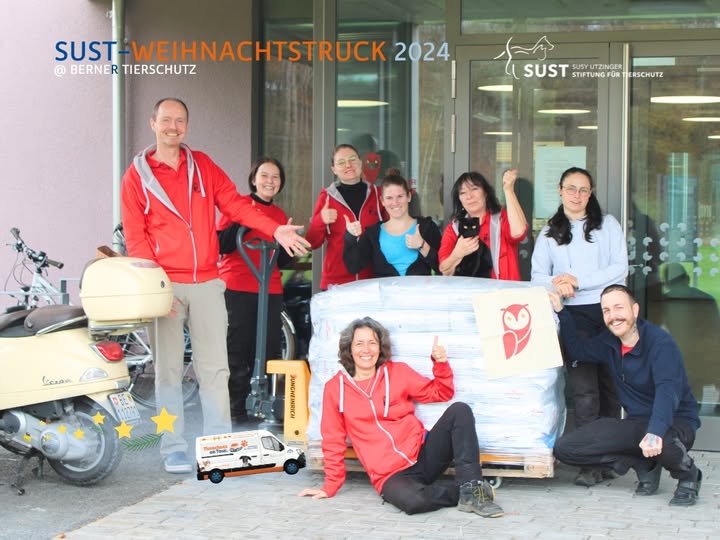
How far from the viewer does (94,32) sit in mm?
8609

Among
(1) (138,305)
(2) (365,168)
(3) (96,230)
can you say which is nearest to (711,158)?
(2) (365,168)

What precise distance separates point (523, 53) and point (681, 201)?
1.31 m

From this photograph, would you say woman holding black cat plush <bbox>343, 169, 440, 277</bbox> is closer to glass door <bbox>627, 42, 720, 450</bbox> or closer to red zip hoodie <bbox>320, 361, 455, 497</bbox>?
red zip hoodie <bbox>320, 361, 455, 497</bbox>

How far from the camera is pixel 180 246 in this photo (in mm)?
6059

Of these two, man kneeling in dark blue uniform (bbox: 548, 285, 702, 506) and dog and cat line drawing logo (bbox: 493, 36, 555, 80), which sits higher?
dog and cat line drawing logo (bbox: 493, 36, 555, 80)

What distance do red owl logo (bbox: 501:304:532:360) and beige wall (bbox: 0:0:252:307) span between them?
321 centimetres

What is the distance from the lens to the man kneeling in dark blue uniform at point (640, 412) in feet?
17.5

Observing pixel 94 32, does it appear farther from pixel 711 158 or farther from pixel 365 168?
pixel 711 158

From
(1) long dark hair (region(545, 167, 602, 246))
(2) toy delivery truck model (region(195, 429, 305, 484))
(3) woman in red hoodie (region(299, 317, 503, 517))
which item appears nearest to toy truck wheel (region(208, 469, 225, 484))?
(2) toy delivery truck model (region(195, 429, 305, 484))

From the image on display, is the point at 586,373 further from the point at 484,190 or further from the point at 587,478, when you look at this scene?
the point at 484,190

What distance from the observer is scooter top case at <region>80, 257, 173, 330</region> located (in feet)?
18.5

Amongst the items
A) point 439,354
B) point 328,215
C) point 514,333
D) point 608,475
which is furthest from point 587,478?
point 328,215

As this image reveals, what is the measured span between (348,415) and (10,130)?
460 centimetres

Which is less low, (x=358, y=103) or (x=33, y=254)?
(x=358, y=103)
